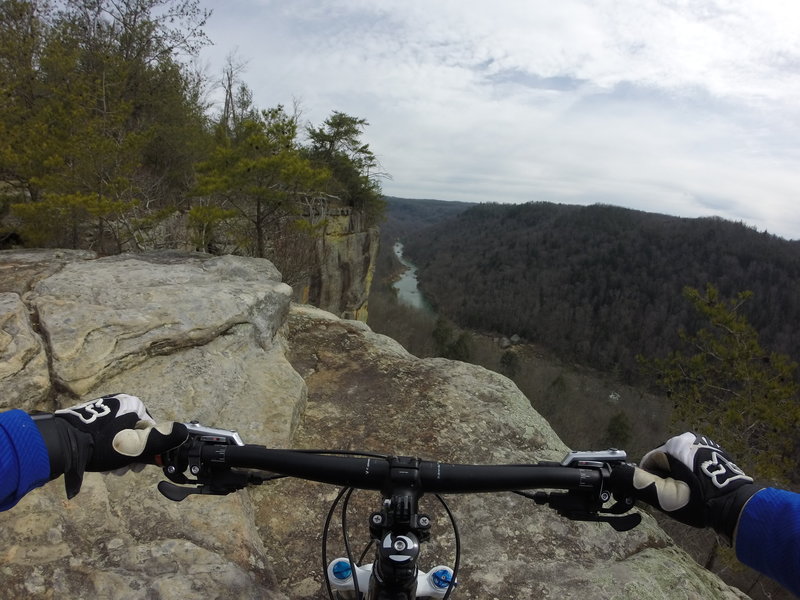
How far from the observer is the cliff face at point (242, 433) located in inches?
110

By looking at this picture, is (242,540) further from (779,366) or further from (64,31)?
(64,31)

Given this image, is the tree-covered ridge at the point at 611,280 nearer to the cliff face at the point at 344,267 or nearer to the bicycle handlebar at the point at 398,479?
the cliff face at the point at 344,267

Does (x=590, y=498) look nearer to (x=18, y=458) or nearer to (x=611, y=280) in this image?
(x=18, y=458)

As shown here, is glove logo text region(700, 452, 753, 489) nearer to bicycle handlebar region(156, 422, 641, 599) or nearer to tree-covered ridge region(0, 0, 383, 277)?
bicycle handlebar region(156, 422, 641, 599)

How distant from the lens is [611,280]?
87.9 m

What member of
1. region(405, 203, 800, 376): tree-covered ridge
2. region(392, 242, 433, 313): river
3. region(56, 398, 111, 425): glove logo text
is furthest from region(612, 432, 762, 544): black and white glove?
region(392, 242, 433, 313): river

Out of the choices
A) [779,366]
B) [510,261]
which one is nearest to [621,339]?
[510,261]

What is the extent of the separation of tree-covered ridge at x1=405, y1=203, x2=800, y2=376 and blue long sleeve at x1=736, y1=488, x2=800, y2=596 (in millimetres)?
65526

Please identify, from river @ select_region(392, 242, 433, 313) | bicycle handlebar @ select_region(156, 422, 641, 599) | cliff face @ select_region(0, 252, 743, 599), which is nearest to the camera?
bicycle handlebar @ select_region(156, 422, 641, 599)

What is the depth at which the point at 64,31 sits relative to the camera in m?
12.6

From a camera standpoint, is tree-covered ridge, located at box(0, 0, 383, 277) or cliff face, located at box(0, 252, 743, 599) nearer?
cliff face, located at box(0, 252, 743, 599)

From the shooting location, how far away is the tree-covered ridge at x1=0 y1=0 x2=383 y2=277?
29.1ft

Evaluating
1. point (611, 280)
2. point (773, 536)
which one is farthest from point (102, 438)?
point (611, 280)

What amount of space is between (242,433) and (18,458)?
2.86 meters
